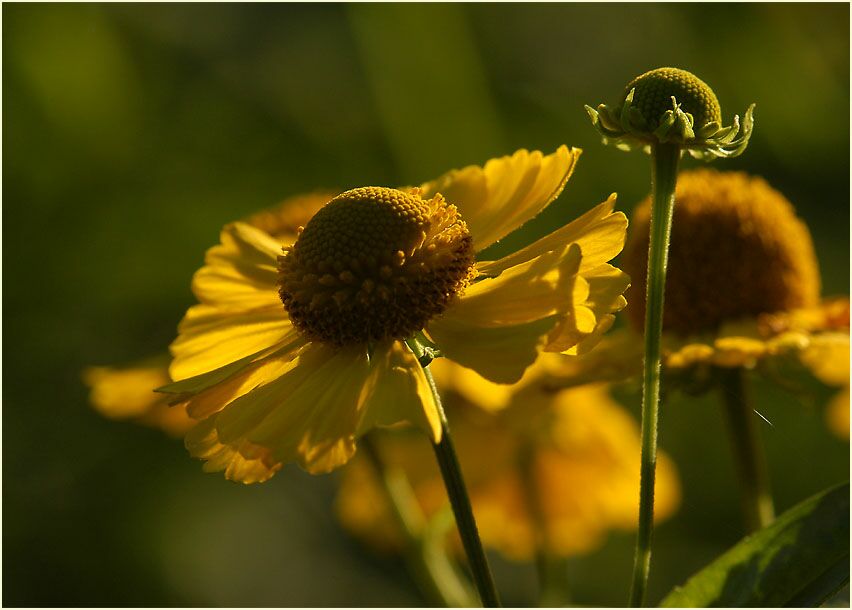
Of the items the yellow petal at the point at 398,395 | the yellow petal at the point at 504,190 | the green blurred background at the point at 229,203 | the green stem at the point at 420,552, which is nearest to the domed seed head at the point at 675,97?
the yellow petal at the point at 504,190

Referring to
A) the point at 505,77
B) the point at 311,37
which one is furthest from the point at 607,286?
the point at 311,37

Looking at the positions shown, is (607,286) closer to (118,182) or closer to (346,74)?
(118,182)

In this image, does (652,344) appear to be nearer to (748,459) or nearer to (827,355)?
(748,459)

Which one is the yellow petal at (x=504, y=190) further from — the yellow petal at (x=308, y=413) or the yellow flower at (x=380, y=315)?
the yellow petal at (x=308, y=413)

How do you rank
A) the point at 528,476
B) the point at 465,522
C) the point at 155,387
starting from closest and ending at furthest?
the point at 465,522 → the point at 155,387 → the point at 528,476

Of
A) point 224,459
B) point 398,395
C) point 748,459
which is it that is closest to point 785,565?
point 748,459
